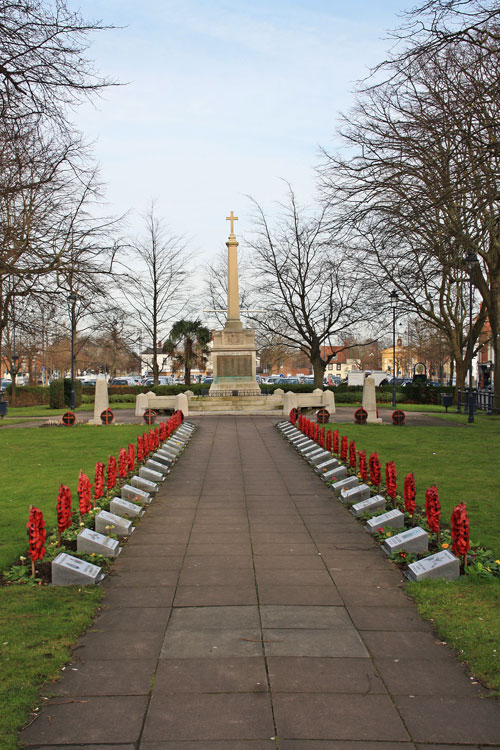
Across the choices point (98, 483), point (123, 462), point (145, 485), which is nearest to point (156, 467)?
point (123, 462)

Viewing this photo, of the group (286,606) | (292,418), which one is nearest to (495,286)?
(292,418)

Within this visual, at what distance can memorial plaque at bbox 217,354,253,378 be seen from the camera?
34250 millimetres

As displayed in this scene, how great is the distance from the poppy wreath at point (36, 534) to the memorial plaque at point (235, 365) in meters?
27.5

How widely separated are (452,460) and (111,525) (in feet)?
28.7

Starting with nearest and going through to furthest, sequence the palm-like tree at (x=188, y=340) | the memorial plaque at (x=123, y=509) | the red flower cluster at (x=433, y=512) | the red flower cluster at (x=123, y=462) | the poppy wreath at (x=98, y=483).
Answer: the red flower cluster at (x=433, y=512), the memorial plaque at (x=123, y=509), the poppy wreath at (x=98, y=483), the red flower cluster at (x=123, y=462), the palm-like tree at (x=188, y=340)

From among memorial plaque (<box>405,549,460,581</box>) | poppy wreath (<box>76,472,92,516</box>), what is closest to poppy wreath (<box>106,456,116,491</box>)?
poppy wreath (<box>76,472,92,516</box>)

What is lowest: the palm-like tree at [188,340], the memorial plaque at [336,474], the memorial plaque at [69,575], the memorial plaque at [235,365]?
the memorial plaque at [69,575]

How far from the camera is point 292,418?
2359 cm

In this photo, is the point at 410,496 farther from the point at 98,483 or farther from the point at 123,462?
the point at 123,462

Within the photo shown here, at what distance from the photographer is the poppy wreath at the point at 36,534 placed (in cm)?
662

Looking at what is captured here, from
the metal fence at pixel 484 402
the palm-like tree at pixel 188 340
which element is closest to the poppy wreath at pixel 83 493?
the metal fence at pixel 484 402

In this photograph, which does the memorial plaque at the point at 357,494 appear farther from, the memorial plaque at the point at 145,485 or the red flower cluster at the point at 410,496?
the memorial plaque at the point at 145,485

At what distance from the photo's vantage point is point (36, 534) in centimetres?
668

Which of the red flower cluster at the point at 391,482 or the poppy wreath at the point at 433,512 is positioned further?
the red flower cluster at the point at 391,482
